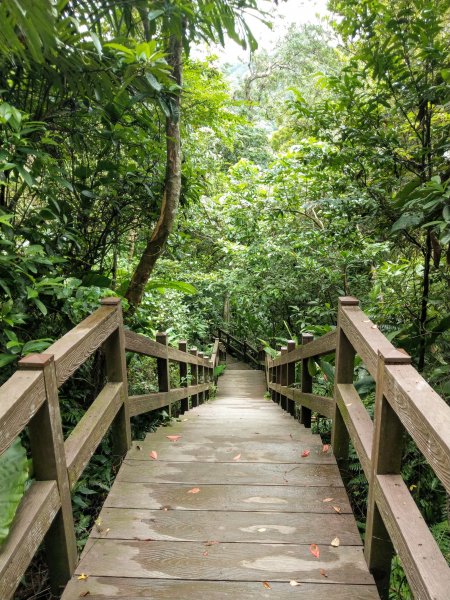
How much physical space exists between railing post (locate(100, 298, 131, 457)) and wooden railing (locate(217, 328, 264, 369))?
12887 mm

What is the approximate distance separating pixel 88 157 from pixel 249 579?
11.1 ft

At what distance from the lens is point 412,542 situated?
4.46 ft

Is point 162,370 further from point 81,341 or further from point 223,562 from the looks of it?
point 223,562

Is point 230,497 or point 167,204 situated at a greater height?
point 167,204

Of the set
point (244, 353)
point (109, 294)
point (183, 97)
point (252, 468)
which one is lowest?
point (244, 353)

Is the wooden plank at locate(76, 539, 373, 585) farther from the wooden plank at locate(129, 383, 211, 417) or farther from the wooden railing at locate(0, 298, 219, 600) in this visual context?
the wooden plank at locate(129, 383, 211, 417)

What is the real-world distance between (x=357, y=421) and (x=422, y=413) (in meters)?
0.93

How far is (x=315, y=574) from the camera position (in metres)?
1.74

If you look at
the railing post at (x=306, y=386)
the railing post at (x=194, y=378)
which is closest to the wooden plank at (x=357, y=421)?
the railing post at (x=306, y=386)

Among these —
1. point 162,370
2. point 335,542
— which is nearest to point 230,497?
point 335,542

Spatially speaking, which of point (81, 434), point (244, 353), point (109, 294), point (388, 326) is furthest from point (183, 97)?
point (244, 353)

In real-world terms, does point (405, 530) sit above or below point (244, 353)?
above

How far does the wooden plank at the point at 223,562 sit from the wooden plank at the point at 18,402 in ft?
2.68

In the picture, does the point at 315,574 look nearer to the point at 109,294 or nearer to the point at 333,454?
the point at 333,454
